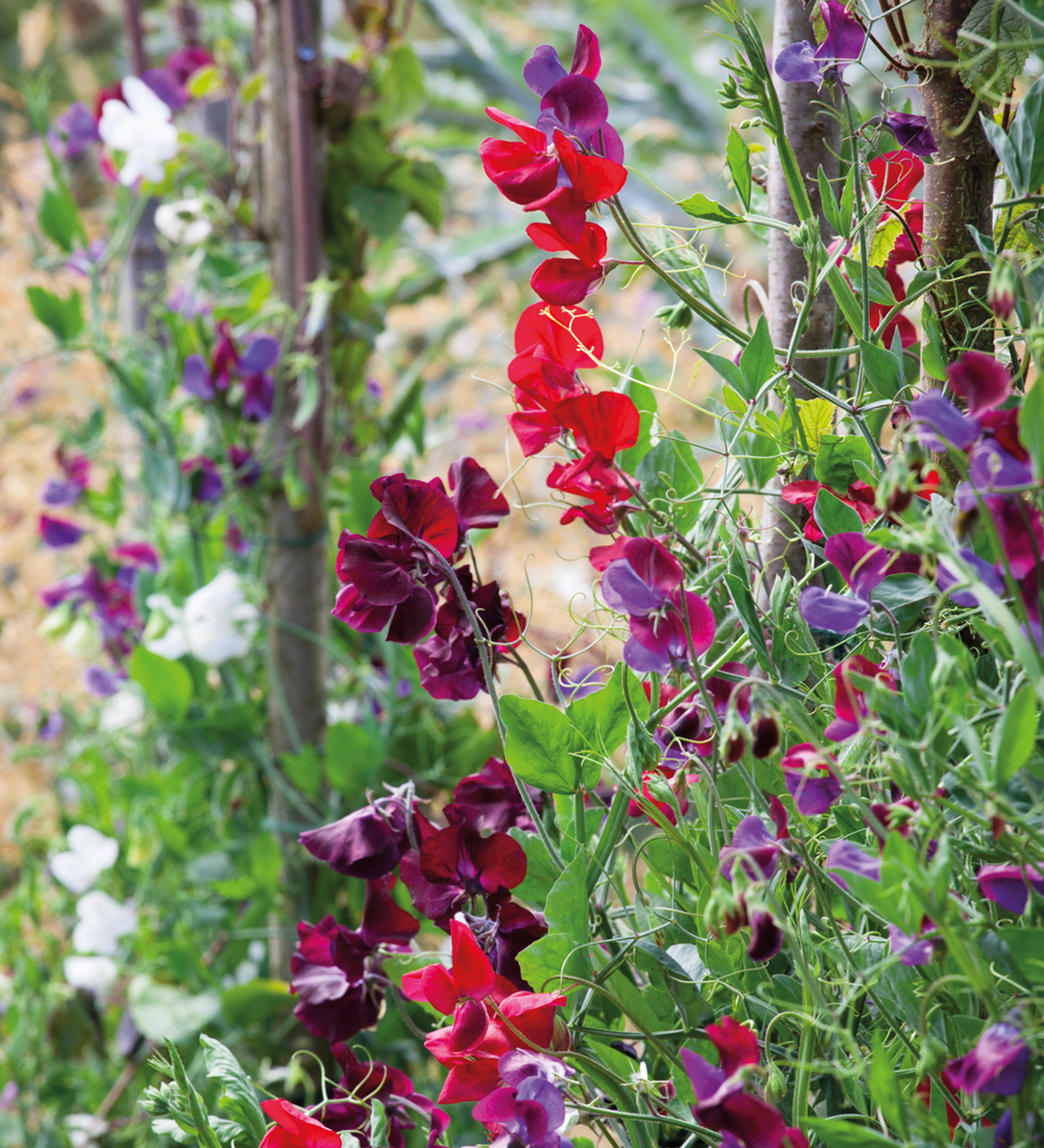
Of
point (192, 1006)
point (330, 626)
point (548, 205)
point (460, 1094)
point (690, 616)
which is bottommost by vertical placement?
point (192, 1006)

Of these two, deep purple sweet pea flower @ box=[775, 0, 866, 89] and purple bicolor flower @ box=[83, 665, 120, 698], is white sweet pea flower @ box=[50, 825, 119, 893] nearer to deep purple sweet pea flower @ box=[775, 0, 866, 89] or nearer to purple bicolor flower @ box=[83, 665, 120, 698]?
purple bicolor flower @ box=[83, 665, 120, 698]

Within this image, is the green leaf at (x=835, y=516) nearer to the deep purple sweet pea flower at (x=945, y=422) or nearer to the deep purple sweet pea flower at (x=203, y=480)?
the deep purple sweet pea flower at (x=945, y=422)

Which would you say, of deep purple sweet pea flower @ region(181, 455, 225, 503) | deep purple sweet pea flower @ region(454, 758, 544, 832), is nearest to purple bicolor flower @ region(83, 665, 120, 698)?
deep purple sweet pea flower @ region(181, 455, 225, 503)

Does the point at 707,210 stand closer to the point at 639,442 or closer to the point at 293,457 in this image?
the point at 639,442

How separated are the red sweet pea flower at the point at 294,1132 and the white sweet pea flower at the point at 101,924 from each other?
0.55 metres

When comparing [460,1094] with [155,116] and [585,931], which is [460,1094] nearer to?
[585,931]

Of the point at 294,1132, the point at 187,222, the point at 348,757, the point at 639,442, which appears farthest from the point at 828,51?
the point at 187,222

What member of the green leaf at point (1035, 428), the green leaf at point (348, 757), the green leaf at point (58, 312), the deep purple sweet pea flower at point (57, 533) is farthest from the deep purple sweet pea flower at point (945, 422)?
the deep purple sweet pea flower at point (57, 533)

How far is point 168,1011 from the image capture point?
708 mm

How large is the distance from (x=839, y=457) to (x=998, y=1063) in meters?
0.18

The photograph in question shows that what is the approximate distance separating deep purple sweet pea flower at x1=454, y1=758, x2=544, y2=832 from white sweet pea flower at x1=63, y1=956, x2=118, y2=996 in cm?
53

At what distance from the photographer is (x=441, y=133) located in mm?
2768

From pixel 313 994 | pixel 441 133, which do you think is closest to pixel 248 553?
pixel 313 994

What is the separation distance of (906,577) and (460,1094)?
202 millimetres
